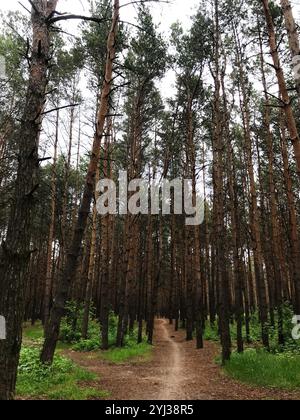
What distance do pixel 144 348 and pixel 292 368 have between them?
7865 mm

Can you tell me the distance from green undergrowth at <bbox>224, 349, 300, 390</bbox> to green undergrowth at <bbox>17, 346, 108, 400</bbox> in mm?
3510

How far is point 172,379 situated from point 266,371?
2.37 meters

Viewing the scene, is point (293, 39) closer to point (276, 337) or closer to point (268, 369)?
point (268, 369)

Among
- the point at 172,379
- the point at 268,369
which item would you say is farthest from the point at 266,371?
the point at 172,379

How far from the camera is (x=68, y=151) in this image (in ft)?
64.4

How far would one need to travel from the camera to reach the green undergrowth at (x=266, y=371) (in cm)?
776

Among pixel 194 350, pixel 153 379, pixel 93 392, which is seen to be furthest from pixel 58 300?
pixel 194 350

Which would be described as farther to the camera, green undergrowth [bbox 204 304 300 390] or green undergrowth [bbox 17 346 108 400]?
green undergrowth [bbox 204 304 300 390]

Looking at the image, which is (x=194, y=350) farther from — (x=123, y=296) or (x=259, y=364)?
(x=259, y=364)

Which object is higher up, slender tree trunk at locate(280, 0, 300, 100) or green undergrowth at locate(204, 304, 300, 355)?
slender tree trunk at locate(280, 0, 300, 100)

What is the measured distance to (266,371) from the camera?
842 cm

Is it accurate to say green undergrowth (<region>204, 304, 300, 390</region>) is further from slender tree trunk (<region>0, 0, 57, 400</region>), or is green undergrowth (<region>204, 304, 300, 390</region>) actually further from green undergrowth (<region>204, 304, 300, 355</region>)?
slender tree trunk (<region>0, 0, 57, 400</region>)

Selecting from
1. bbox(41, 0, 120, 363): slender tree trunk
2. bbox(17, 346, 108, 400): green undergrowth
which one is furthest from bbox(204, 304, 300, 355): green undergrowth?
bbox(41, 0, 120, 363): slender tree trunk

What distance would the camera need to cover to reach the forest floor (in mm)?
7314
